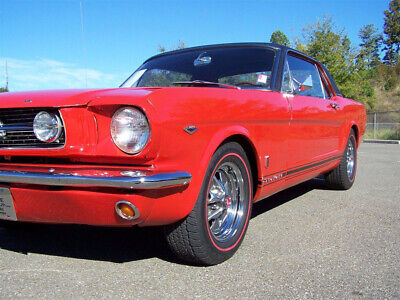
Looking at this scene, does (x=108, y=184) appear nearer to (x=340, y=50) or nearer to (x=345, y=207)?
(x=345, y=207)

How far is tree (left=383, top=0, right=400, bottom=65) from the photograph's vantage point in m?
50.1

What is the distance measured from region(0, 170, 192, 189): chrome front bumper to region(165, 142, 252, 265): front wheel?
0.29 metres

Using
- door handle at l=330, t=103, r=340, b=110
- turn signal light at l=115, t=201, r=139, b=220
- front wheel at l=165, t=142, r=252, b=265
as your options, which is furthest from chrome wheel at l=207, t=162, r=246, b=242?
door handle at l=330, t=103, r=340, b=110

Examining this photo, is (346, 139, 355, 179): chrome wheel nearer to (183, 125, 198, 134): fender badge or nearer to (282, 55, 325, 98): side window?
(282, 55, 325, 98): side window

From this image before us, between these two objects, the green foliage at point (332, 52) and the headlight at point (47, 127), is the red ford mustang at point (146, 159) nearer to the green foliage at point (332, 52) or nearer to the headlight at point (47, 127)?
the headlight at point (47, 127)

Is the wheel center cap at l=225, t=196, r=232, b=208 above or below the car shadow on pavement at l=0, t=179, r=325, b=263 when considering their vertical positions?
above

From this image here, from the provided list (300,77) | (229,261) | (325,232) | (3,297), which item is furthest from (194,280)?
(300,77)

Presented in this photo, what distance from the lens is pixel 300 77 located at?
3805mm

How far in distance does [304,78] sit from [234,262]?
2.10 meters

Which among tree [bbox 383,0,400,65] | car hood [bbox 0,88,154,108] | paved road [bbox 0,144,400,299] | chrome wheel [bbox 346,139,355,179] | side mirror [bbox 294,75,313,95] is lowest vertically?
paved road [bbox 0,144,400,299]

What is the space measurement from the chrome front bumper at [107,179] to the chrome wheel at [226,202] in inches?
20.8

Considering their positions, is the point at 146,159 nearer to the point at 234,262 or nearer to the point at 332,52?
the point at 234,262

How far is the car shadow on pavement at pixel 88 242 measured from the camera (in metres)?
2.64

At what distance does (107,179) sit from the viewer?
1.92 metres
